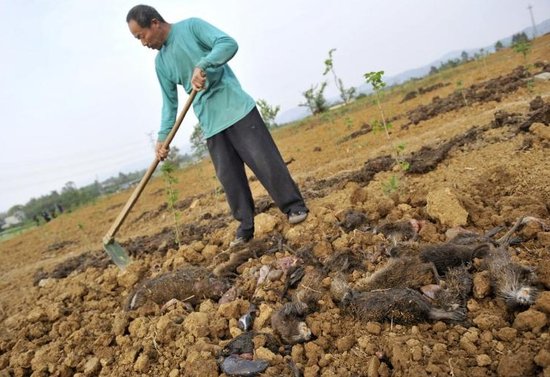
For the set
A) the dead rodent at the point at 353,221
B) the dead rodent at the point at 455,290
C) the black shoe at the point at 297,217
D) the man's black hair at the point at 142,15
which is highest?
the man's black hair at the point at 142,15

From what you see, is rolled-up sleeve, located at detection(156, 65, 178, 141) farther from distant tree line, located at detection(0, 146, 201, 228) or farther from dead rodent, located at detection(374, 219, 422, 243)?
distant tree line, located at detection(0, 146, 201, 228)

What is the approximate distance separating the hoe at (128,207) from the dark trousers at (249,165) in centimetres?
31


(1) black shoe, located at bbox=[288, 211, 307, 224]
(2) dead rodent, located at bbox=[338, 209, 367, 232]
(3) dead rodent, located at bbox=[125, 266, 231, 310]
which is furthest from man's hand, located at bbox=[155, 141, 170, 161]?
(2) dead rodent, located at bbox=[338, 209, 367, 232]

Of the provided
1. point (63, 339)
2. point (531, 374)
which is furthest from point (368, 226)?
point (63, 339)

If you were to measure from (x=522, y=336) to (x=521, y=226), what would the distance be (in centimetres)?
79

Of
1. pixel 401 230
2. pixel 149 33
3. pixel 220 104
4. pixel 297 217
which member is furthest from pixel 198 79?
pixel 401 230

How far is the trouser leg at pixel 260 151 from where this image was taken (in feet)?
8.79

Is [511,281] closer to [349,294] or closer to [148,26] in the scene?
[349,294]

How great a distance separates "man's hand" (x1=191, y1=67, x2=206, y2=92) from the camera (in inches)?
96.4

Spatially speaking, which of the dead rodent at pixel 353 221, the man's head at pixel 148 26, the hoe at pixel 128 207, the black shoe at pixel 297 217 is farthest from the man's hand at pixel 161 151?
the dead rodent at pixel 353 221

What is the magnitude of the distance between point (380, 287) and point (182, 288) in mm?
1260

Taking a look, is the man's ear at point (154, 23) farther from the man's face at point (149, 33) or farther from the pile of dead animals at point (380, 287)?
the pile of dead animals at point (380, 287)

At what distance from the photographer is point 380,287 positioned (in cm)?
176

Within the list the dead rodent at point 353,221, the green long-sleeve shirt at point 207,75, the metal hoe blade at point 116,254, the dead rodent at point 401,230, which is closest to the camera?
the dead rodent at point 401,230
